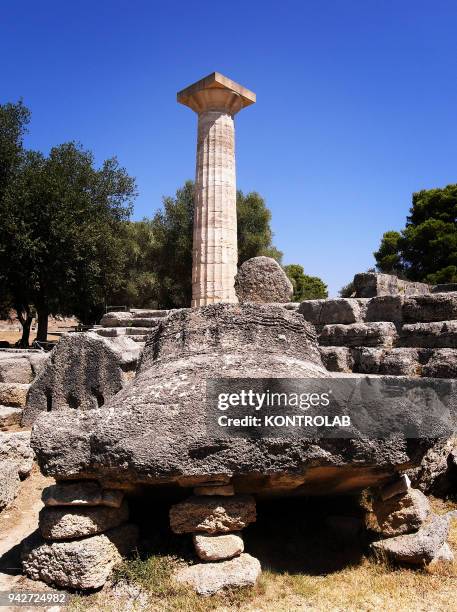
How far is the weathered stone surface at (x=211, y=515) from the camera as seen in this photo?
293 centimetres

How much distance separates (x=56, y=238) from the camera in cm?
1798

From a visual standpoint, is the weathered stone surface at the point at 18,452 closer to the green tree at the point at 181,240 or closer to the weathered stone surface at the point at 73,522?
the weathered stone surface at the point at 73,522

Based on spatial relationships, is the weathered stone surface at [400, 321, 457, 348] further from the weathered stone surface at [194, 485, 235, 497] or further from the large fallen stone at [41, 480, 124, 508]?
the large fallen stone at [41, 480, 124, 508]

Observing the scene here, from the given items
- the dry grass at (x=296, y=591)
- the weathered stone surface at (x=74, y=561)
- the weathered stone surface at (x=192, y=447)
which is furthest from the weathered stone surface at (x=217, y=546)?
the weathered stone surface at (x=74, y=561)

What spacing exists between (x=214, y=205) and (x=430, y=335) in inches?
321

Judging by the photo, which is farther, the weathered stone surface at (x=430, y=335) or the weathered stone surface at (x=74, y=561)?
the weathered stone surface at (x=430, y=335)

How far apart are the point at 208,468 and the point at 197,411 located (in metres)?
0.32

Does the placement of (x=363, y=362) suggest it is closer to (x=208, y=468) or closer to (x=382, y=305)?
(x=382, y=305)

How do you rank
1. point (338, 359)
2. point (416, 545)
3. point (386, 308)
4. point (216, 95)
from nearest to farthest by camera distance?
point (416, 545)
point (338, 359)
point (386, 308)
point (216, 95)

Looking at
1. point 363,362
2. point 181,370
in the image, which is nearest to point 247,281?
point 363,362

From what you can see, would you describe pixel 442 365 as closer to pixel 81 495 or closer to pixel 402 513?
pixel 402 513

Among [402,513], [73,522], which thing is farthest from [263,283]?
[73,522]

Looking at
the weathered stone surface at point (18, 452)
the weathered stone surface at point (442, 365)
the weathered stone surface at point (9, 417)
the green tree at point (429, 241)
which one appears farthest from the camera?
the green tree at point (429, 241)

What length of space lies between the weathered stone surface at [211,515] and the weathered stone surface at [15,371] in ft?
18.3
